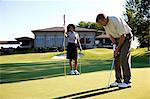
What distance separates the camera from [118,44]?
7070mm

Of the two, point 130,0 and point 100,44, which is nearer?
point 130,0

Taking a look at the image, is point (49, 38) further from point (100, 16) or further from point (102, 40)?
point (100, 16)

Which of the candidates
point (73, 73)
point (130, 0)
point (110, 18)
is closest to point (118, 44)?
point (110, 18)

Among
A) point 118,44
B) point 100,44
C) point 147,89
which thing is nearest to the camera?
point 147,89

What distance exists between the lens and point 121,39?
6969mm

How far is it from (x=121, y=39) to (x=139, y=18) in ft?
165

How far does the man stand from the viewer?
6.93 metres

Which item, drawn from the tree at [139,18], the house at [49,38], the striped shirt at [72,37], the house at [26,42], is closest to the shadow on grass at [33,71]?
the striped shirt at [72,37]

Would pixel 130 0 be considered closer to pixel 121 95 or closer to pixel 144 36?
pixel 144 36

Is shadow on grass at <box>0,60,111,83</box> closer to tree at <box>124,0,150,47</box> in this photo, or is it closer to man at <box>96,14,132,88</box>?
man at <box>96,14,132,88</box>

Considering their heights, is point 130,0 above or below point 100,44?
above

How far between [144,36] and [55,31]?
15.6m

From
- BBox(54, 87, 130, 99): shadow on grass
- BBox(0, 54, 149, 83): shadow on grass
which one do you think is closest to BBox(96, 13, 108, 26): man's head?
BBox(54, 87, 130, 99): shadow on grass

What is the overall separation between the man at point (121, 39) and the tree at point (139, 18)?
4586cm
